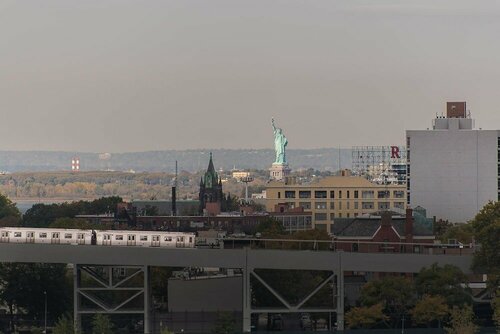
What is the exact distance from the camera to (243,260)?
392 feet

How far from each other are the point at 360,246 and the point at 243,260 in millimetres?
22644

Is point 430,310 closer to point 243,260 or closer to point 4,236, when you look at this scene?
point 243,260

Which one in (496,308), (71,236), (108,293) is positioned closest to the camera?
(496,308)

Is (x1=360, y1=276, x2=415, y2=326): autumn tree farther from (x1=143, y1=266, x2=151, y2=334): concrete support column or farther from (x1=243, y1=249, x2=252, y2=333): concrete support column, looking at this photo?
(x1=143, y1=266, x2=151, y2=334): concrete support column

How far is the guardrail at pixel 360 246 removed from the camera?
428 ft

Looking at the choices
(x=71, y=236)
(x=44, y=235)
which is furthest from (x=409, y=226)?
(x=44, y=235)

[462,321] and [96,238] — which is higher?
[96,238]

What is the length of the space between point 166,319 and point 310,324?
32.5 ft

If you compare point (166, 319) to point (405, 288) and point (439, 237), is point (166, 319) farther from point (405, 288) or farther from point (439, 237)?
point (439, 237)

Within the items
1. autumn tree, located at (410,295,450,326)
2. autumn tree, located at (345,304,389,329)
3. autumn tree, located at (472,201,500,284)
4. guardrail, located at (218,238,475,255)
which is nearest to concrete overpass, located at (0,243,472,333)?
autumn tree, located at (472,201,500,284)

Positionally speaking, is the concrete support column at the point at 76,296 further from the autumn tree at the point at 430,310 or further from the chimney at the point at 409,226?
the chimney at the point at 409,226

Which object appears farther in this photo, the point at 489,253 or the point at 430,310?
the point at 489,253

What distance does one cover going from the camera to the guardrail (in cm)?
Answer: 13050

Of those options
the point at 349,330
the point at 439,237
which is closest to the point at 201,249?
the point at 349,330
